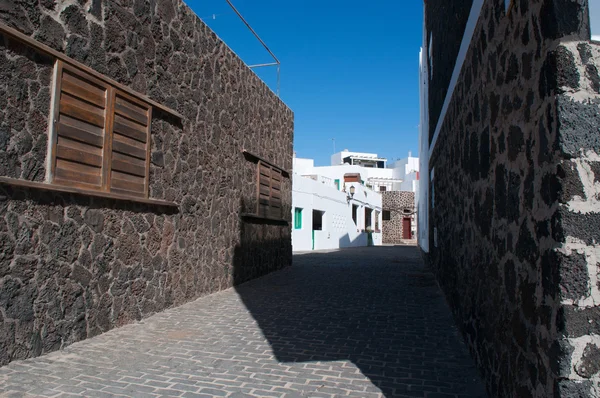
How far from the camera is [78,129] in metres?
5.33

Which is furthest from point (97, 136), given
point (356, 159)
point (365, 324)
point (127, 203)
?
point (356, 159)

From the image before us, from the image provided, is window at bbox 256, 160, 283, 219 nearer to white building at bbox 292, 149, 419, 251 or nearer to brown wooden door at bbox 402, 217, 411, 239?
white building at bbox 292, 149, 419, 251

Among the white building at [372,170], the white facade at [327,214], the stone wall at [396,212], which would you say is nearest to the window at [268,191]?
the white facade at [327,214]

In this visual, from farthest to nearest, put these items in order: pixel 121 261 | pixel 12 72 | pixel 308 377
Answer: pixel 121 261 < pixel 12 72 < pixel 308 377

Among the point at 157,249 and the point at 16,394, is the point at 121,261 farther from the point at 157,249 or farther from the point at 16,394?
the point at 16,394

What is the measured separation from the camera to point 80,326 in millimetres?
5277

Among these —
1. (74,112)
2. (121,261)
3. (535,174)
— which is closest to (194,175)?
(121,261)

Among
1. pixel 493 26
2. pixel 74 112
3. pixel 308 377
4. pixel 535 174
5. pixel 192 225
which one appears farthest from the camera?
pixel 192 225

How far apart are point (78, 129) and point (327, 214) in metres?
22.4

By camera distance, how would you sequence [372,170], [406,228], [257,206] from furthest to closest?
[372,170] < [406,228] < [257,206]

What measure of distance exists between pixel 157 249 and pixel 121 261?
0.83m

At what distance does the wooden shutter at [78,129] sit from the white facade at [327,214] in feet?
54.6

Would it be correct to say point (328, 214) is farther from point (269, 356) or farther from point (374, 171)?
point (374, 171)

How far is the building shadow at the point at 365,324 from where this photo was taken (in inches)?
169
